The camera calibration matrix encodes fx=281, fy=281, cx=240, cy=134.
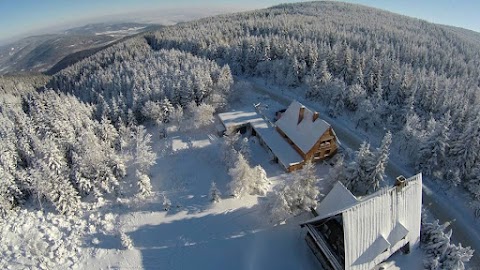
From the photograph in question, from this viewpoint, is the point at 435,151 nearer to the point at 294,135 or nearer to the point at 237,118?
the point at 294,135

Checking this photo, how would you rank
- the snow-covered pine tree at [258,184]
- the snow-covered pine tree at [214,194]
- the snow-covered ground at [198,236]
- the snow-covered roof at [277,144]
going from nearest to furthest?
the snow-covered ground at [198,236]
the snow-covered pine tree at [214,194]
the snow-covered pine tree at [258,184]
the snow-covered roof at [277,144]

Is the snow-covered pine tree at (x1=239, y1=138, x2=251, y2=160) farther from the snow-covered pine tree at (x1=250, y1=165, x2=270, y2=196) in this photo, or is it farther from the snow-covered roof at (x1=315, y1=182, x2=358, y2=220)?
the snow-covered roof at (x1=315, y1=182, x2=358, y2=220)

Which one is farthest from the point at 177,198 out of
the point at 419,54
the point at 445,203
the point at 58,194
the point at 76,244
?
the point at 419,54

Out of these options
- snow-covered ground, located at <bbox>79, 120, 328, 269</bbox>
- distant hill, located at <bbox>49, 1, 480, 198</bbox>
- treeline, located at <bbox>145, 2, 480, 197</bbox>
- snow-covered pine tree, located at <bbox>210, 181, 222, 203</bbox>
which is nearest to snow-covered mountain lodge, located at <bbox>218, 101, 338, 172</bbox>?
snow-covered ground, located at <bbox>79, 120, 328, 269</bbox>

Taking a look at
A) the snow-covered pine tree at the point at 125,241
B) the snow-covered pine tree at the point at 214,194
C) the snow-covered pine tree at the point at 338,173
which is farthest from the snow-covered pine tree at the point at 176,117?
the snow-covered pine tree at the point at 338,173

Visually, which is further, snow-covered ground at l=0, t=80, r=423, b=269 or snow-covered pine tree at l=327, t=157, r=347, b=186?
snow-covered pine tree at l=327, t=157, r=347, b=186

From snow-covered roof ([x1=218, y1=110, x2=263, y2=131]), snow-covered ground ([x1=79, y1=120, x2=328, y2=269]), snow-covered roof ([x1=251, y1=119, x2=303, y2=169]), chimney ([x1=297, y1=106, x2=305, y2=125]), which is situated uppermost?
chimney ([x1=297, y1=106, x2=305, y2=125])

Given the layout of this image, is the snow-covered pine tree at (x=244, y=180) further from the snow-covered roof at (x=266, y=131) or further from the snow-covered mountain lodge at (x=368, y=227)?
the snow-covered mountain lodge at (x=368, y=227)

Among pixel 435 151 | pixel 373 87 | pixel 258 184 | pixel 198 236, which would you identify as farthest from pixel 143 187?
pixel 373 87

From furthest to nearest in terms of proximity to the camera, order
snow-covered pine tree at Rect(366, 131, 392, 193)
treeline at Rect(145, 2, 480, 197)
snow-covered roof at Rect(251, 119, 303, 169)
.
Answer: snow-covered roof at Rect(251, 119, 303, 169)
treeline at Rect(145, 2, 480, 197)
snow-covered pine tree at Rect(366, 131, 392, 193)
